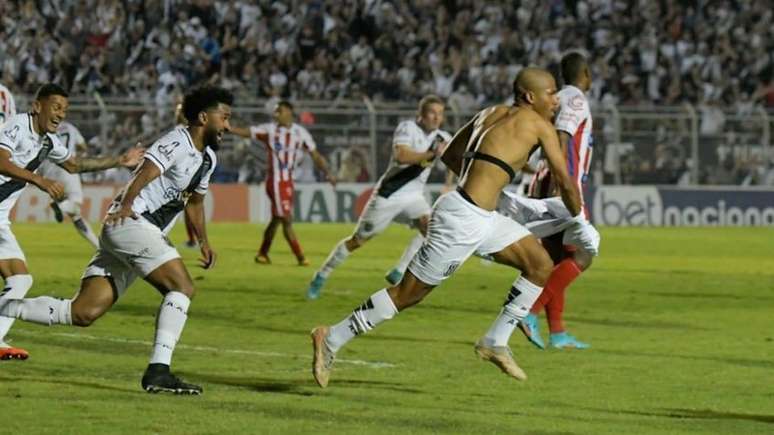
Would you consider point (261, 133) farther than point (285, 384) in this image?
Yes

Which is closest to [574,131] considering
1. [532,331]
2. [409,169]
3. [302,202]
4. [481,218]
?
[532,331]

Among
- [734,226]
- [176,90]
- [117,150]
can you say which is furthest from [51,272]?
[734,226]

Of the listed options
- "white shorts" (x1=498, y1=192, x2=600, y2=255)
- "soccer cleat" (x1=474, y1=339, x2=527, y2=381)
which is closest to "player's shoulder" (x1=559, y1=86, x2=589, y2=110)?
"white shorts" (x1=498, y1=192, x2=600, y2=255)

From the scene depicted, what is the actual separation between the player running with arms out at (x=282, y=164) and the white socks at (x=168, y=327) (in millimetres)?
12922

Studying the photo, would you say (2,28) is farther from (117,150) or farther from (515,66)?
(515,66)

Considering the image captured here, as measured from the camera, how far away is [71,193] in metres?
23.3

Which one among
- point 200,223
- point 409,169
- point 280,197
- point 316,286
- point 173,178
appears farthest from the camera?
point 280,197

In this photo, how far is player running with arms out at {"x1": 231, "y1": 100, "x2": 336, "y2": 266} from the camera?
23.9 metres

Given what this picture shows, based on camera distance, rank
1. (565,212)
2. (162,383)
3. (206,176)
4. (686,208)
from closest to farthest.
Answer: (162,383) → (206,176) → (565,212) → (686,208)

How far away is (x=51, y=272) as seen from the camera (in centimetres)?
2130

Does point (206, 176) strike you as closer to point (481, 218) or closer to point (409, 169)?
point (481, 218)

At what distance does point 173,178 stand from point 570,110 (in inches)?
161

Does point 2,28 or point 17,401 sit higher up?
point 17,401

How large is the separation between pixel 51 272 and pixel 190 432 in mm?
12745
